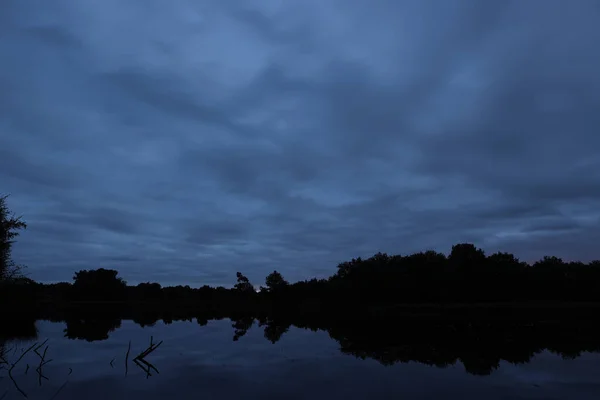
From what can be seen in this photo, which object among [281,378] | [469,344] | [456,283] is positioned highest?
[456,283]

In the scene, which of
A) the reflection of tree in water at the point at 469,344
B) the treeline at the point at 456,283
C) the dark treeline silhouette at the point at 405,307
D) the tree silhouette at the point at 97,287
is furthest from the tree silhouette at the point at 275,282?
the reflection of tree in water at the point at 469,344

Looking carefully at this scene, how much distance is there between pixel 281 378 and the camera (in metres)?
22.4

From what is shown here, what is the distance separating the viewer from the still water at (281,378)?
1911 cm

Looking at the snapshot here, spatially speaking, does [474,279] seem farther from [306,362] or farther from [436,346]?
[306,362]

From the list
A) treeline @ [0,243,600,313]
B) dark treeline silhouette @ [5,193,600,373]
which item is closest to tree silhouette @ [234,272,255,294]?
dark treeline silhouette @ [5,193,600,373]

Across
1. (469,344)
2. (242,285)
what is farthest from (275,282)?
(469,344)

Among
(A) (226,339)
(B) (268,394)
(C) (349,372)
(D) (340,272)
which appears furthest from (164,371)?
(D) (340,272)

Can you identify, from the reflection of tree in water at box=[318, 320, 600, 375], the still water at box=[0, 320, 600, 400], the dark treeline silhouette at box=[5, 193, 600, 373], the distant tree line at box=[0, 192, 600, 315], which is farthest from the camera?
the distant tree line at box=[0, 192, 600, 315]

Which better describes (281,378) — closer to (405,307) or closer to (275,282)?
(405,307)

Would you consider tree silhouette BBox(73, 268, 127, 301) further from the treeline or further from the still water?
the still water

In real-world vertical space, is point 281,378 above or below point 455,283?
below

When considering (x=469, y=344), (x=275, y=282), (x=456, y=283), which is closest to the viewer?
(x=469, y=344)

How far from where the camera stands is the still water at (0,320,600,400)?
19.1 m

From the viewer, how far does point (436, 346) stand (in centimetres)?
3375
